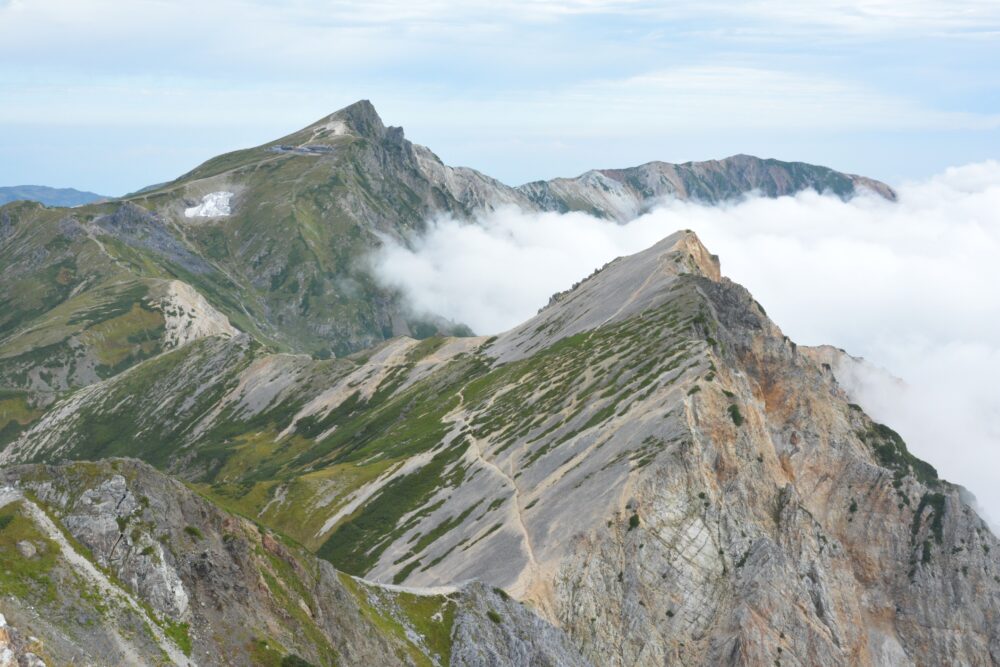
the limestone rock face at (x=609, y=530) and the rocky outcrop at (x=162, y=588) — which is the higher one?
the rocky outcrop at (x=162, y=588)

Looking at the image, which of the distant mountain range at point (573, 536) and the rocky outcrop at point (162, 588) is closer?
the rocky outcrop at point (162, 588)

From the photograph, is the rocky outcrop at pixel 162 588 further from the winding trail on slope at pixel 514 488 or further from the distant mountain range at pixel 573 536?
the winding trail on slope at pixel 514 488

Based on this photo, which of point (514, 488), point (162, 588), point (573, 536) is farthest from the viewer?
point (514, 488)

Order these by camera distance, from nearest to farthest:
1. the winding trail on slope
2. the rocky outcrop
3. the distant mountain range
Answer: the rocky outcrop, the distant mountain range, the winding trail on slope

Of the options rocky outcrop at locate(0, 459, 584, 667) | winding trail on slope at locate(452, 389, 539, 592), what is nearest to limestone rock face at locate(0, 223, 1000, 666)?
rocky outcrop at locate(0, 459, 584, 667)

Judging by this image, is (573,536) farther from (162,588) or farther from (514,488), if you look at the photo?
(162,588)

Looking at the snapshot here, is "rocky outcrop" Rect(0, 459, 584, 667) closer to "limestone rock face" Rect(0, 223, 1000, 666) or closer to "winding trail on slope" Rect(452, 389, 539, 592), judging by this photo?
"limestone rock face" Rect(0, 223, 1000, 666)

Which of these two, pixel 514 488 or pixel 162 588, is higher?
pixel 162 588

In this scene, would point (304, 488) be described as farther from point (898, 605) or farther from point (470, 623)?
point (898, 605)

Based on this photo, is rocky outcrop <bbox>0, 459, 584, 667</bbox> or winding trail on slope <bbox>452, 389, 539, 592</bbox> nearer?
rocky outcrop <bbox>0, 459, 584, 667</bbox>

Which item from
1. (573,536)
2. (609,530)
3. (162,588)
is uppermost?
(162,588)

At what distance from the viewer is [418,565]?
112m

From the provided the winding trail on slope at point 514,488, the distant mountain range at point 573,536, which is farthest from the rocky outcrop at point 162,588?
the winding trail on slope at point 514,488

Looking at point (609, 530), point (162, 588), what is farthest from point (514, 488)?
point (162, 588)
